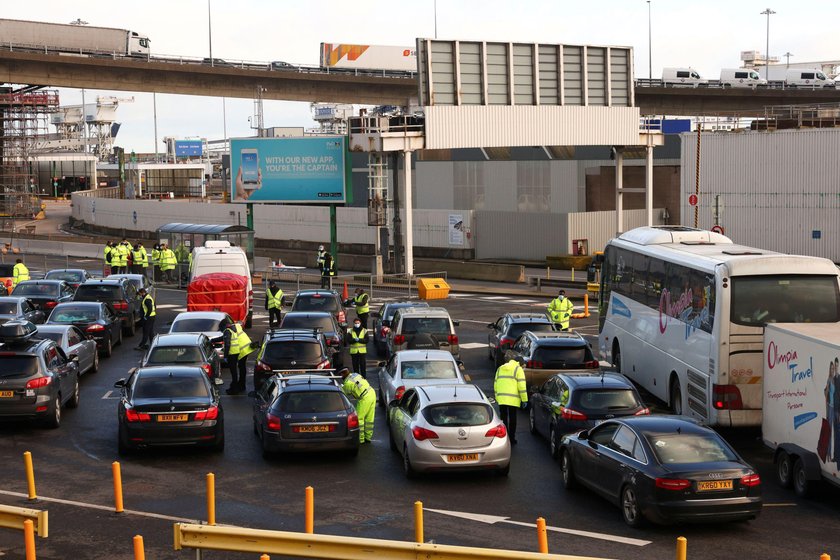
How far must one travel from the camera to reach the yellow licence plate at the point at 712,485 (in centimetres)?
1444

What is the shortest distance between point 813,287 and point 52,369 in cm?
1358

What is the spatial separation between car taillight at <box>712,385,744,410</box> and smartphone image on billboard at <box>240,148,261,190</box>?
1563 inches

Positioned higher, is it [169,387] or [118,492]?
[169,387]

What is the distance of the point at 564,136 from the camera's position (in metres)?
55.1

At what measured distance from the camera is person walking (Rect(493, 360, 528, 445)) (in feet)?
65.7

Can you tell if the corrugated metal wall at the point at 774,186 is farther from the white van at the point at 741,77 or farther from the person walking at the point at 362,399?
the white van at the point at 741,77

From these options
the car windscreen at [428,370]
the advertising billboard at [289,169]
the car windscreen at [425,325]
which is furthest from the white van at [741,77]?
the car windscreen at [428,370]

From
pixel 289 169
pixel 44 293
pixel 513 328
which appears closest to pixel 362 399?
pixel 513 328

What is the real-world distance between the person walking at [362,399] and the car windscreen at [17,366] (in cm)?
563

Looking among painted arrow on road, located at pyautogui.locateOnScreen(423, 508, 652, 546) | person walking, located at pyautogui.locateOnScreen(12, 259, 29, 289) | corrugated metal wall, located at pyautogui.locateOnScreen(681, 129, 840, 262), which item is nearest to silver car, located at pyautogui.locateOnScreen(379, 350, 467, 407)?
painted arrow on road, located at pyautogui.locateOnScreen(423, 508, 652, 546)

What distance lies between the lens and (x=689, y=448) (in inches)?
592

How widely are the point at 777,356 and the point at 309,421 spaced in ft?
23.9

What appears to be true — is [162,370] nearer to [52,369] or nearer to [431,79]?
[52,369]

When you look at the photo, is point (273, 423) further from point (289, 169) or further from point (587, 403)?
point (289, 169)
